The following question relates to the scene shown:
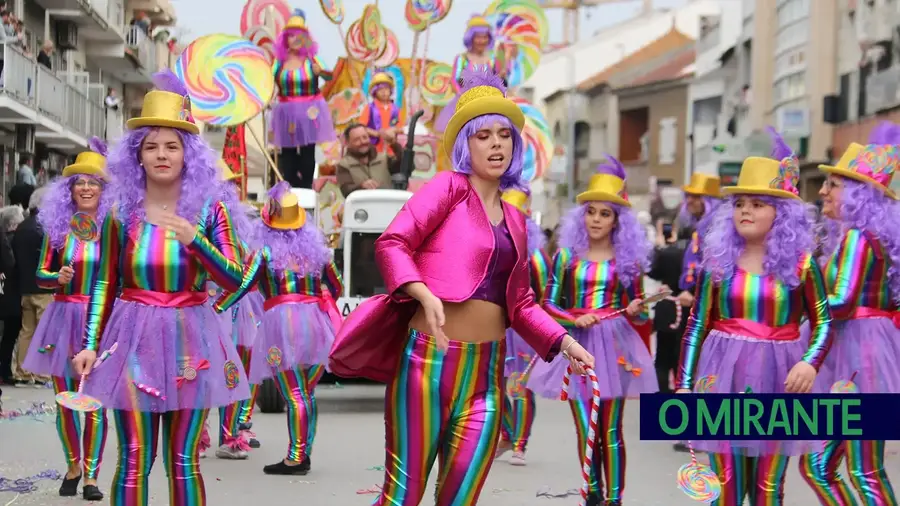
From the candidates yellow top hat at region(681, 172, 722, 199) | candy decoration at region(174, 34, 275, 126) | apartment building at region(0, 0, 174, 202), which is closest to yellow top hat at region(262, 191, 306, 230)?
candy decoration at region(174, 34, 275, 126)

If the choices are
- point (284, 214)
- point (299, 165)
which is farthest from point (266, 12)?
point (284, 214)

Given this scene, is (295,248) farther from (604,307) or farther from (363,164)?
(363,164)

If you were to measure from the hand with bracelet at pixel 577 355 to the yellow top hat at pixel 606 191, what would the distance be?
3.29 metres

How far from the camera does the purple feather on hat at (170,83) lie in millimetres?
6582

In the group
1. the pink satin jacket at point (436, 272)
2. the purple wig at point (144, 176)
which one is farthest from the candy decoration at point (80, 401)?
the pink satin jacket at point (436, 272)

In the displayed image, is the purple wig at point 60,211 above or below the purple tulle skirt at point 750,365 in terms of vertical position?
above

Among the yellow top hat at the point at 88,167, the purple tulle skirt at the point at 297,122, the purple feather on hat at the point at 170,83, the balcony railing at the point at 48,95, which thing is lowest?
the yellow top hat at the point at 88,167

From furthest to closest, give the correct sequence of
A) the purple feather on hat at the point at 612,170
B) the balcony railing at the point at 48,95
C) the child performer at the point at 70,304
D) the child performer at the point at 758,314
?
the balcony railing at the point at 48,95
the purple feather on hat at the point at 612,170
the child performer at the point at 70,304
the child performer at the point at 758,314

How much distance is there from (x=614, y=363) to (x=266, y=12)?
8409mm

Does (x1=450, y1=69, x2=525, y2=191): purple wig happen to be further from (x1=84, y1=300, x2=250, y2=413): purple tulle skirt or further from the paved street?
the paved street

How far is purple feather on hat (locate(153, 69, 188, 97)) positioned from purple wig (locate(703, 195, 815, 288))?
2419 millimetres

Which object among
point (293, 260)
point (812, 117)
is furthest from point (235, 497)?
point (812, 117)

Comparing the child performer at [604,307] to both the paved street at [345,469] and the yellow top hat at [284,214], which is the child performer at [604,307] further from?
the yellow top hat at [284,214]

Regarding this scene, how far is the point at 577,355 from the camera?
5.41m
